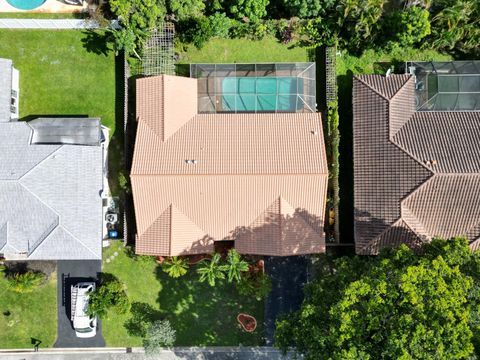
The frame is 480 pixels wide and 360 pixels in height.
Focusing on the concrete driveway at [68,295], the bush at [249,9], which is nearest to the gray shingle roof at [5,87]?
the concrete driveway at [68,295]

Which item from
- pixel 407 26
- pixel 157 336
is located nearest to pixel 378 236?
pixel 407 26

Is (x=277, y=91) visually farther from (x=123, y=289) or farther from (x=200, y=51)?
(x=123, y=289)

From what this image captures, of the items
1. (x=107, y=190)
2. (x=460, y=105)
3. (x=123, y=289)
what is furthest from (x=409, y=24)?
(x=123, y=289)

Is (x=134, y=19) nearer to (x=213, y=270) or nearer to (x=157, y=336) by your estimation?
(x=213, y=270)

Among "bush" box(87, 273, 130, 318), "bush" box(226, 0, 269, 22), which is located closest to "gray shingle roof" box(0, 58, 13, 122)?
"bush" box(87, 273, 130, 318)

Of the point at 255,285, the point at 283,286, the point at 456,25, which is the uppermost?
the point at 456,25

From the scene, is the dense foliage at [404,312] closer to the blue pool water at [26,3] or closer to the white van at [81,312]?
the white van at [81,312]
